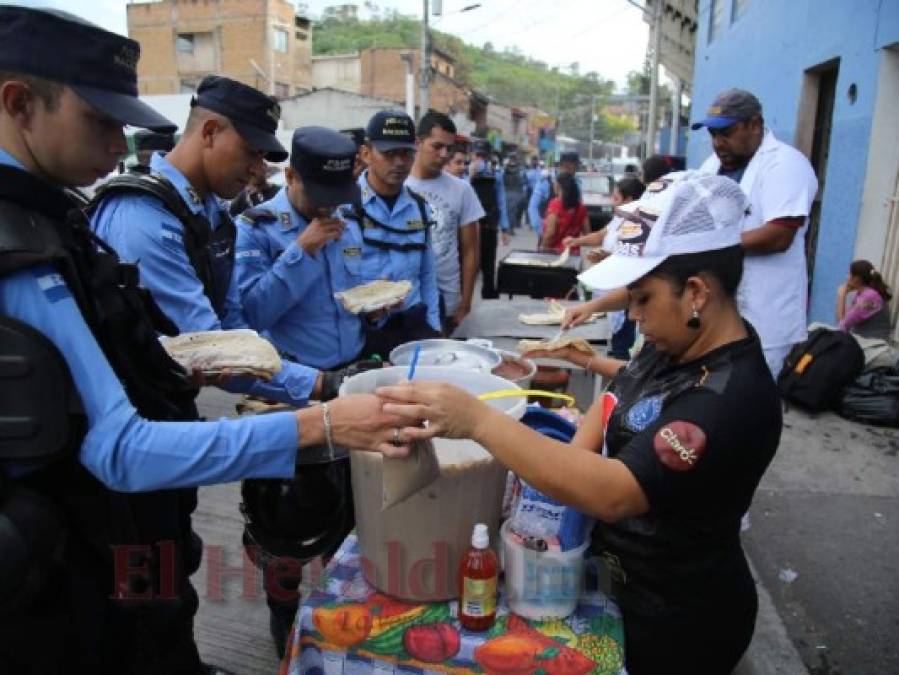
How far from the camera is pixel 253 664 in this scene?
8.92ft

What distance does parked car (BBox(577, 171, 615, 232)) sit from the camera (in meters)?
13.4

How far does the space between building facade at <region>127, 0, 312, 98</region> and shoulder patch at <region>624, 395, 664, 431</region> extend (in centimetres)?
4221

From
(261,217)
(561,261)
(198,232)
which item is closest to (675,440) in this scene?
(198,232)

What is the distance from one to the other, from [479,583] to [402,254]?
2214 mm

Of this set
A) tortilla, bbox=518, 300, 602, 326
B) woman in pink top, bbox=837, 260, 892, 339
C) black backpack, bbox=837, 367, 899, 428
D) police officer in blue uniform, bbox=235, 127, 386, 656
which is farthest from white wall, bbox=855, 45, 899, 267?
police officer in blue uniform, bbox=235, 127, 386, 656

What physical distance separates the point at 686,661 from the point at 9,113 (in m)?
1.89

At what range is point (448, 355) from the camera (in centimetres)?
232

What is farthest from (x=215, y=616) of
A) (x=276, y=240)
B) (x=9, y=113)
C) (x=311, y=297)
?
(x=9, y=113)

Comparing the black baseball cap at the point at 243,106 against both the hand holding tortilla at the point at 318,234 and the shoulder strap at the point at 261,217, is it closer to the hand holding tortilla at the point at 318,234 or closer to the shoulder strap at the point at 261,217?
the hand holding tortilla at the point at 318,234

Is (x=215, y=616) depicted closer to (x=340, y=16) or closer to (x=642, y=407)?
(x=642, y=407)

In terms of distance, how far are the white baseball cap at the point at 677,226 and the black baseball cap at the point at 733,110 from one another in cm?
209

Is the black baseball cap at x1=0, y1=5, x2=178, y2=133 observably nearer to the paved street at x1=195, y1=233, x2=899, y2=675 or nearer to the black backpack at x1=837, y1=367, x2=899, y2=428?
the paved street at x1=195, y1=233, x2=899, y2=675

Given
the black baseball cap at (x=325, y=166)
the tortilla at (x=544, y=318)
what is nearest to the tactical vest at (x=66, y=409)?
the black baseball cap at (x=325, y=166)

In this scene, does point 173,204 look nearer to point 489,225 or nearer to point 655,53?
point 489,225
